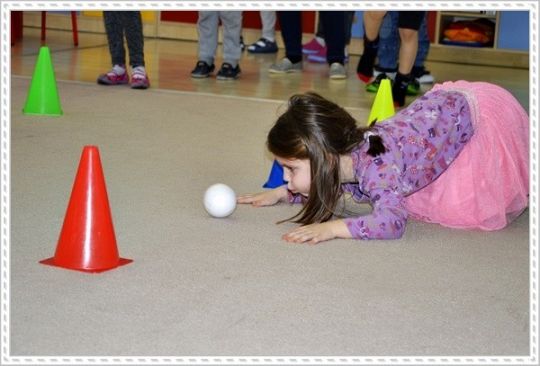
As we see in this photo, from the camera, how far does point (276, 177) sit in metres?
2.31

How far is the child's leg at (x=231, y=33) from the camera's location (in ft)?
13.8

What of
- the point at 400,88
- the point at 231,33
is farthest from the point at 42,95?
the point at 400,88

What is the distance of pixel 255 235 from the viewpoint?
189 centimetres

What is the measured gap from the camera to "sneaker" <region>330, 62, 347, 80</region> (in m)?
4.69

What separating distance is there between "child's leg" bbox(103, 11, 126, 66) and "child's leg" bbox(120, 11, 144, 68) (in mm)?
30

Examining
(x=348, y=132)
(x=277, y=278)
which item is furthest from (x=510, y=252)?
(x=277, y=278)

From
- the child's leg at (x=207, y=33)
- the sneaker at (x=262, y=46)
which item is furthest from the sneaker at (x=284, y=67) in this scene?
the sneaker at (x=262, y=46)

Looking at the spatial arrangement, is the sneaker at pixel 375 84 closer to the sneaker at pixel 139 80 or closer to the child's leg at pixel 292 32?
the child's leg at pixel 292 32

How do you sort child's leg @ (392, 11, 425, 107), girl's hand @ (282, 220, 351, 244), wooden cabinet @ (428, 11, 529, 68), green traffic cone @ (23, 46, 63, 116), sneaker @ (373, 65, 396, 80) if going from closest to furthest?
girl's hand @ (282, 220, 351, 244)
green traffic cone @ (23, 46, 63, 116)
child's leg @ (392, 11, 425, 107)
sneaker @ (373, 65, 396, 80)
wooden cabinet @ (428, 11, 529, 68)

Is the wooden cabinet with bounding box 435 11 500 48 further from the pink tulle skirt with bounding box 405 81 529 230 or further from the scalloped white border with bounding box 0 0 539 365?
the scalloped white border with bounding box 0 0 539 365

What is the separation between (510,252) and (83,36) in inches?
199

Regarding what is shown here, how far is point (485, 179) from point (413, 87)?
2.18 meters

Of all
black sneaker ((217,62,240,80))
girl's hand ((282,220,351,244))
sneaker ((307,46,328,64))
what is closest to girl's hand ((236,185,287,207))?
girl's hand ((282,220,351,244))

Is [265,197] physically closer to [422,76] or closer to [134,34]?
[134,34]
